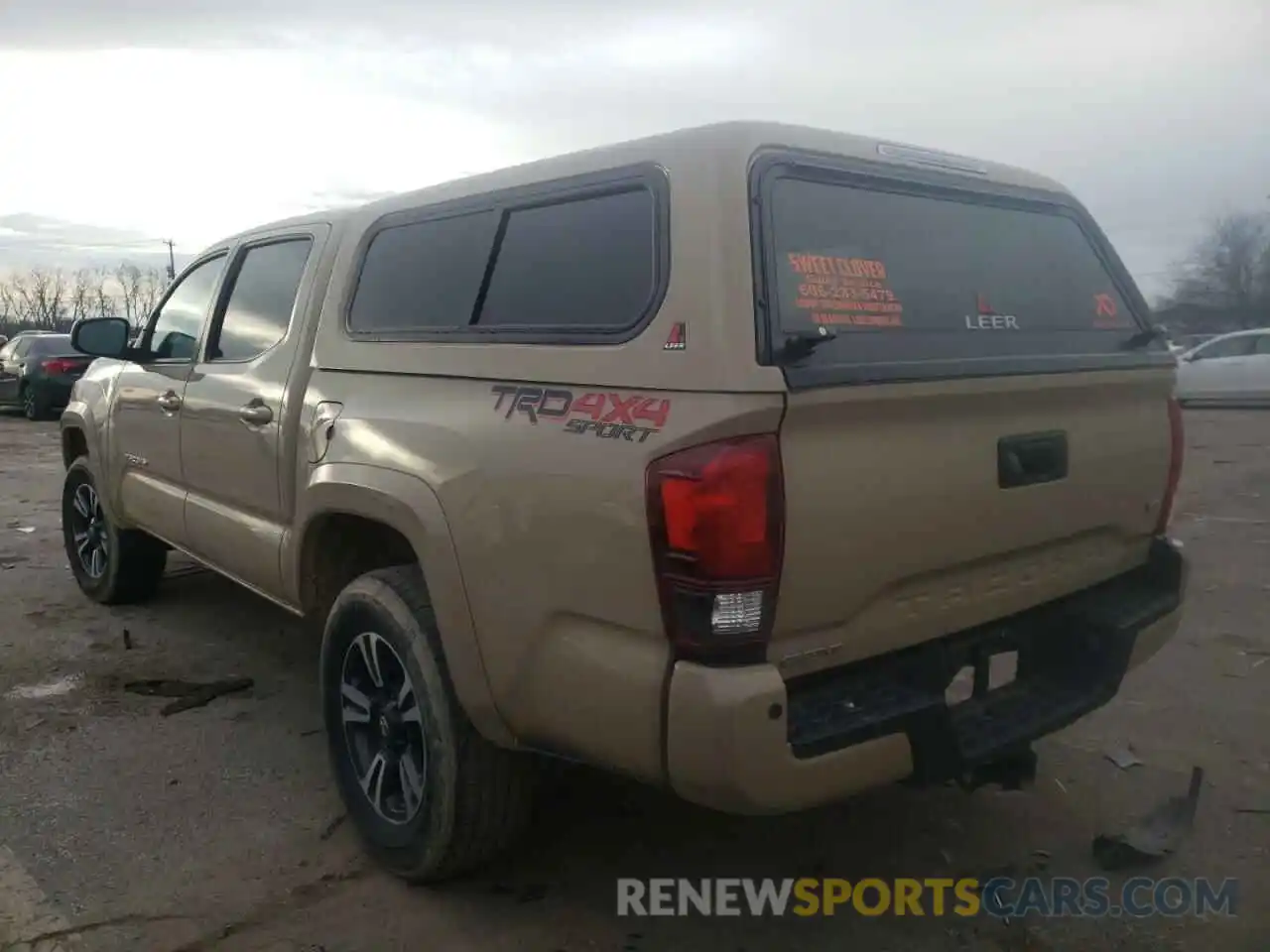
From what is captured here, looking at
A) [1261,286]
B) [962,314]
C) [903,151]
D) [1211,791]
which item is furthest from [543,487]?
[1261,286]

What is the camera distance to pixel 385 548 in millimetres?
3592

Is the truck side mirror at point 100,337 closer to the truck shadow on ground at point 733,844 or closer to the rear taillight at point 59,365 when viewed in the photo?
the truck shadow on ground at point 733,844

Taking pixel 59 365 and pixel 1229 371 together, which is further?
pixel 59 365

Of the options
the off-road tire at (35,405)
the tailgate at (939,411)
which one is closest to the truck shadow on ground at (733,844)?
the tailgate at (939,411)

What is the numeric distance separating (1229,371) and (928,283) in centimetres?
1718

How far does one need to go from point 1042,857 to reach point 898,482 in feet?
4.90

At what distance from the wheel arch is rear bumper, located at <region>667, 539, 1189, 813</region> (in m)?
0.67

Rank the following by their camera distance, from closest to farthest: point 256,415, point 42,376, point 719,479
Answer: point 719,479 → point 256,415 → point 42,376

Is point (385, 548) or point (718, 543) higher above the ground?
point (718, 543)

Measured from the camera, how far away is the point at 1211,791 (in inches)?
143

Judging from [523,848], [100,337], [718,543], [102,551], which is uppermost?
[100,337]

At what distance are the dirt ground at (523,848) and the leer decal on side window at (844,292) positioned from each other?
5.38ft

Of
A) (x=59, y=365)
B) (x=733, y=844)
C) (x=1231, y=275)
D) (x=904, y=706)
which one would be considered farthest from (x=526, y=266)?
(x=1231, y=275)

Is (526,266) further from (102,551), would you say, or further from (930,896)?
(102,551)
